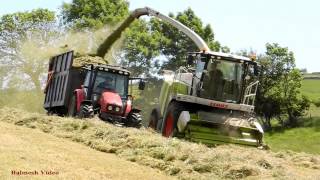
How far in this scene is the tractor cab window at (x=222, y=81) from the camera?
15.6m

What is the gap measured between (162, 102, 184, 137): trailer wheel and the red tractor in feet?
5.03

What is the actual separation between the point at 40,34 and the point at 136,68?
25.0ft

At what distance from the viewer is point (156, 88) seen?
4034cm

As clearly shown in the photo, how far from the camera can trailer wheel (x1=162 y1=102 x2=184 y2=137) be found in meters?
15.5

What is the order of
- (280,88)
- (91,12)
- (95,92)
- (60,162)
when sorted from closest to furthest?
(60,162) < (95,92) < (280,88) < (91,12)

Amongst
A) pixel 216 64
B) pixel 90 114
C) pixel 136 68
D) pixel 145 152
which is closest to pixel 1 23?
pixel 136 68

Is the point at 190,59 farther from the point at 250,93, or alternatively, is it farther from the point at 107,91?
the point at 107,91

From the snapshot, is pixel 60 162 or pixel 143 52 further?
pixel 143 52

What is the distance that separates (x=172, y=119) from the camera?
15703 mm

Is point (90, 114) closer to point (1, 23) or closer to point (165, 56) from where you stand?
point (165, 56)

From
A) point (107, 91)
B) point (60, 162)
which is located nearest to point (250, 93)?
point (107, 91)

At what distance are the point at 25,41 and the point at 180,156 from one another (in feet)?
101

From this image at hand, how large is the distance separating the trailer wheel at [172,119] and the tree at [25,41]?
553 inches

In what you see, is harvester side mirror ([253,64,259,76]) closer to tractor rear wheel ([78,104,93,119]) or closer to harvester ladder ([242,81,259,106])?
harvester ladder ([242,81,259,106])
